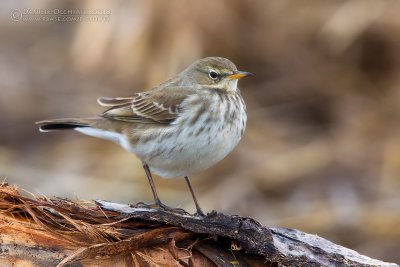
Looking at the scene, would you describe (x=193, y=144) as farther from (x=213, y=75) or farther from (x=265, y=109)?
(x=265, y=109)

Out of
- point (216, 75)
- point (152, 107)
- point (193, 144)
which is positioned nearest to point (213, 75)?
point (216, 75)

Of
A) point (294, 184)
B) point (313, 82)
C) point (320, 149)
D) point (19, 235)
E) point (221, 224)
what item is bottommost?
point (19, 235)

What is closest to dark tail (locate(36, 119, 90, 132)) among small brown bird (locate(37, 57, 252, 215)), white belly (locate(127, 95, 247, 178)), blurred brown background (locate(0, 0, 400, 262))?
small brown bird (locate(37, 57, 252, 215))

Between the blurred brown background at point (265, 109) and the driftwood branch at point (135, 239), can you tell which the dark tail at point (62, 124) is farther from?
the blurred brown background at point (265, 109)

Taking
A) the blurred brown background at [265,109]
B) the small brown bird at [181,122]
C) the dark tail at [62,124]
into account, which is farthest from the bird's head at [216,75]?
the blurred brown background at [265,109]

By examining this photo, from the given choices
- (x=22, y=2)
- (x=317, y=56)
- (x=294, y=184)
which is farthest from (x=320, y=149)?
(x=22, y=2)

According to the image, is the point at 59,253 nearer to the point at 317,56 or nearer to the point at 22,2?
the point at 317,56
